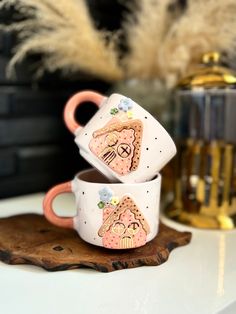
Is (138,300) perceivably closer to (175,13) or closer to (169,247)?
(169,247)

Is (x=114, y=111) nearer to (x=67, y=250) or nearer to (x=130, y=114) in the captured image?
(x=130, y=114)

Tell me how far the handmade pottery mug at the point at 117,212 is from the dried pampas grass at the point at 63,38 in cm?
32

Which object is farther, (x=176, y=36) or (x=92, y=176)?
(x=176, y=36)

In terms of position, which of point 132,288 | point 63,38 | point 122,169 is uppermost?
point 63,38

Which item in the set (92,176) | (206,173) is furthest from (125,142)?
(206,173)

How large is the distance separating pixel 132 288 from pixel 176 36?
506 millimetres

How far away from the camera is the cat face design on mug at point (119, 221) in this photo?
48cm

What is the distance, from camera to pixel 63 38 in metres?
0.73

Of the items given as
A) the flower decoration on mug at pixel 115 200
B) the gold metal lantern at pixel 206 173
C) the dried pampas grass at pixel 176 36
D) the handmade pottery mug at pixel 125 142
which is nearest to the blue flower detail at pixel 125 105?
the handmade pottery mug at pixel 125 142

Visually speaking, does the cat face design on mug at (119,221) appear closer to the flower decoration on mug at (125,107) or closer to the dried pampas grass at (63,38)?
the flower decoration on mug at (125,107)

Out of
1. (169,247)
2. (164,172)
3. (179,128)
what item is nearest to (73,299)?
(169,247)

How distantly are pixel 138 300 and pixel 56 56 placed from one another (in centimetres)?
52

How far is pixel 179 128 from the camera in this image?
848mm

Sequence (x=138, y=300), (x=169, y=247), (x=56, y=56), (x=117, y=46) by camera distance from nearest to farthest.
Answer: (x=138, y=300)
(x=169, y=247)
(x=56, y=56)
(x=117, y=46)
